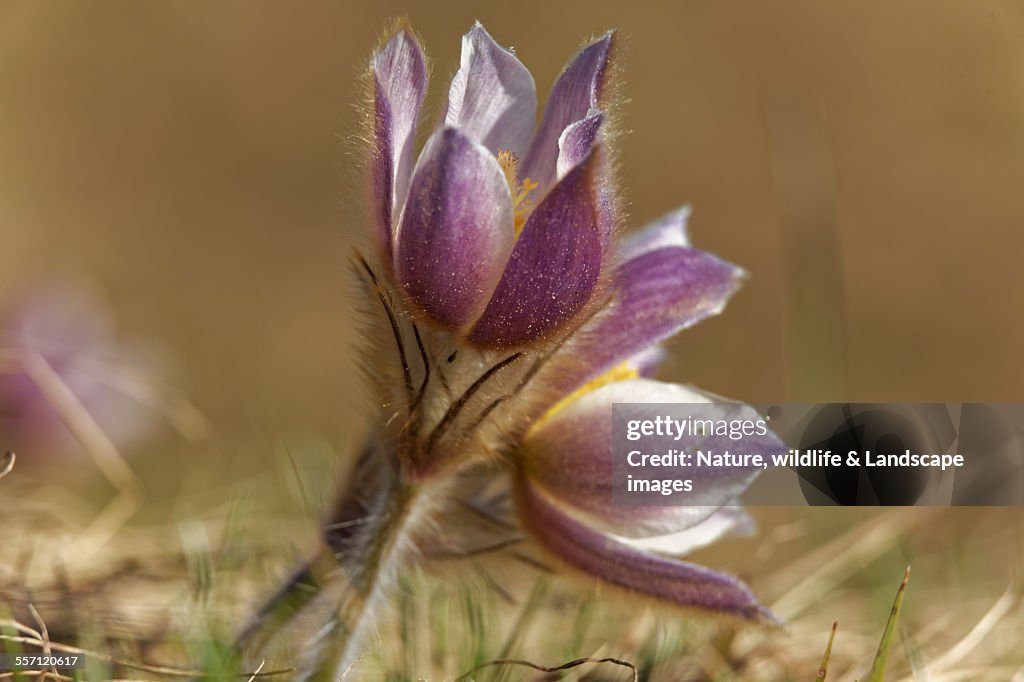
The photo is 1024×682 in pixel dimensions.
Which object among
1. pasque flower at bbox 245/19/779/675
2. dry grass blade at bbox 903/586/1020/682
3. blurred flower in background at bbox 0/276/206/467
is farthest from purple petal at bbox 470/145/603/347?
blurred flower in background at bbox 0/276/206/467

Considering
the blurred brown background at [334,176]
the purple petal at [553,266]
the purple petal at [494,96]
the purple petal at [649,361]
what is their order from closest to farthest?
the purple petal at [553,266] → the purple petal at [494,96] → the purple petal at [649,361] → the blurred brown background at [334,176]

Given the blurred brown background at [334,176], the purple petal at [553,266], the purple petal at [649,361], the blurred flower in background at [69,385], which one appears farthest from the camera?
the blurred brown background at [334,176]

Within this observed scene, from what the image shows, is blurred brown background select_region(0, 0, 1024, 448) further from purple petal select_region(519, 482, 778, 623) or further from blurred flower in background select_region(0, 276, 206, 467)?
purple petal select_region(519, 482, 778, 623)

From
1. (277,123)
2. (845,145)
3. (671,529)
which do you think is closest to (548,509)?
(671,529)

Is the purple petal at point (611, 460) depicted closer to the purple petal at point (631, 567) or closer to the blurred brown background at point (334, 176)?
the purple petal at point (631, 567)

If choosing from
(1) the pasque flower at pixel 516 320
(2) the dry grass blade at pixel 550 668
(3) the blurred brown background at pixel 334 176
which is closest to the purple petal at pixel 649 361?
(1) the pasque flower at pixel 516 320
